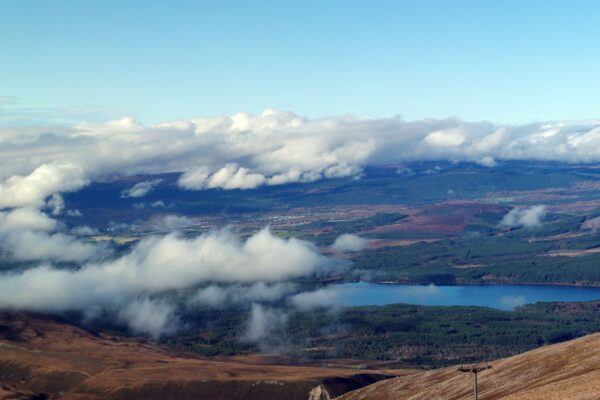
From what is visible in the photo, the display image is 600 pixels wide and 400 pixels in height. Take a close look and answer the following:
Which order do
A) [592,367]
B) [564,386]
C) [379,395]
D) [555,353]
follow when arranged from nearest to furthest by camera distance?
[564,386] → [592,367] → [555,353] → [379,395]

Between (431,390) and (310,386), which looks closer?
(431,390)

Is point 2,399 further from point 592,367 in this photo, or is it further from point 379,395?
point 592,367

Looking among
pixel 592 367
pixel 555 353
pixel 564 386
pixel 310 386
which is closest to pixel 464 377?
pixel 555 353

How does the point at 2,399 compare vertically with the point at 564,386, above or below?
below

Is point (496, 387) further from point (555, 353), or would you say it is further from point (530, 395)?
point (530, 395)

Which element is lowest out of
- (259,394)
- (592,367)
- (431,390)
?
(259,394)

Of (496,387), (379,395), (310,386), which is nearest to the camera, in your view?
(496,387)
